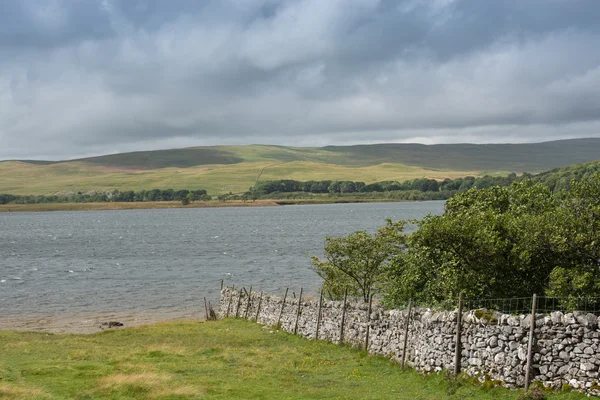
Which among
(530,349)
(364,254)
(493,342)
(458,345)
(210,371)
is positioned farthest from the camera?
(364,254)

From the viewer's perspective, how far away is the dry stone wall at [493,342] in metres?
18.5

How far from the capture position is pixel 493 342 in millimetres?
20719

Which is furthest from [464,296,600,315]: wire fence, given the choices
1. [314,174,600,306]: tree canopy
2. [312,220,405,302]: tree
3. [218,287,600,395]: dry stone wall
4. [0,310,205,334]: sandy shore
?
[0,310,205,334]: sandy shore

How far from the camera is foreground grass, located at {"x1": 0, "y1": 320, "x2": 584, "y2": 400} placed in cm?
2114

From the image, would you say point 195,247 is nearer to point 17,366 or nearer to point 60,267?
point 60,267

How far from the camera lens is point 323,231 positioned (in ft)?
443

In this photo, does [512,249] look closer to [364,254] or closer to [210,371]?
[210,371]

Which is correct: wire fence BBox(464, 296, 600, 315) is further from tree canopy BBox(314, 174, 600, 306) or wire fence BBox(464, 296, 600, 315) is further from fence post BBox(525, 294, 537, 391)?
fence post BBox(525, 294, 537, 391)

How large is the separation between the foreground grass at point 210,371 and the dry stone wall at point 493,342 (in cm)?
58

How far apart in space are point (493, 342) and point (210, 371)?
36.6 feet

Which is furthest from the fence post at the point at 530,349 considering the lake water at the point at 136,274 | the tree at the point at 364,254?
the lake water at the point at 136,274

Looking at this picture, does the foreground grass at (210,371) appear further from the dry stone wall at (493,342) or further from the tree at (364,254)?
the tree at (364,254)

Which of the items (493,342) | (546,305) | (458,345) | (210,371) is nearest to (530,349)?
(493,342)

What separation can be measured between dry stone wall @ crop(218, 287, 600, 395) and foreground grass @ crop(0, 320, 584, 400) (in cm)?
58
